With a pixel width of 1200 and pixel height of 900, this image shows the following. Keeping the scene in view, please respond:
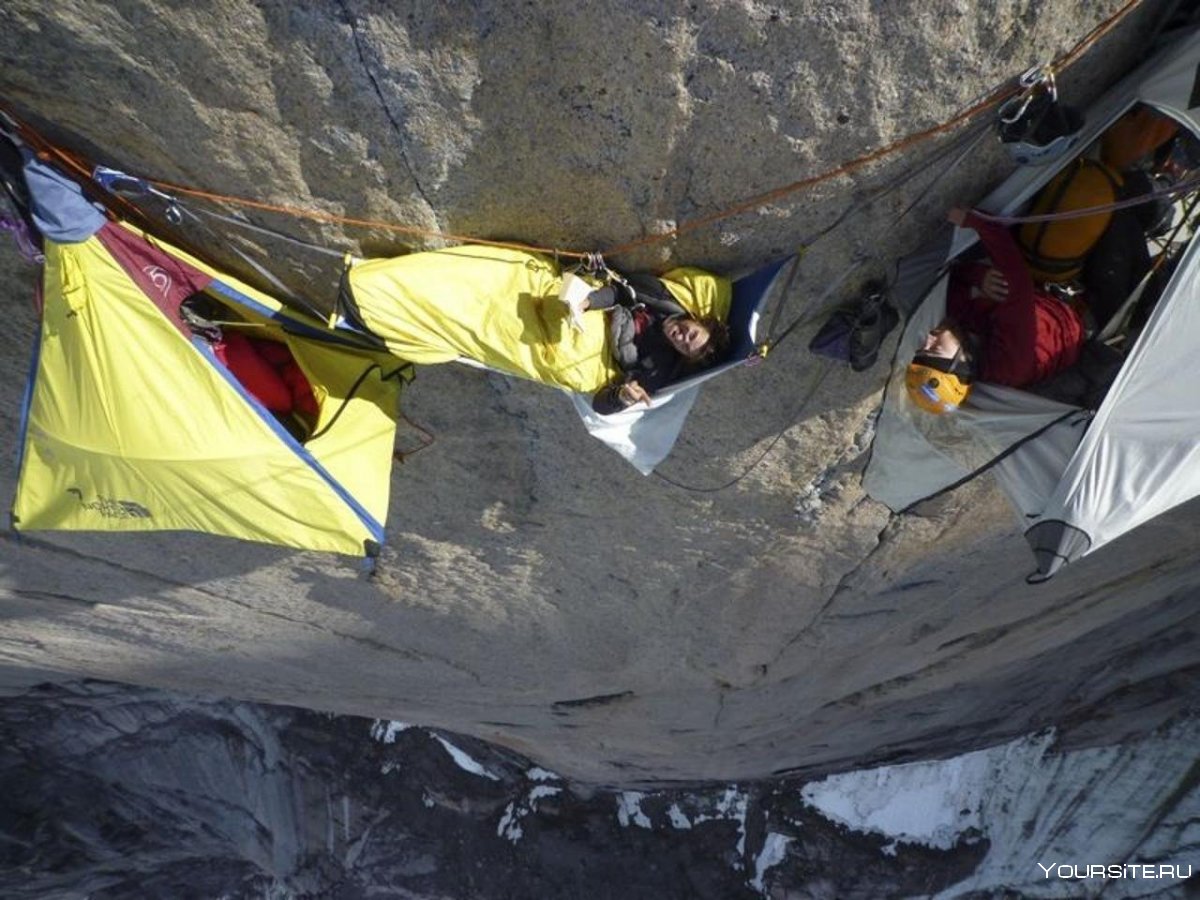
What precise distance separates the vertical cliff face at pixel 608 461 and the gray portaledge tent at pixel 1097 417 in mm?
173

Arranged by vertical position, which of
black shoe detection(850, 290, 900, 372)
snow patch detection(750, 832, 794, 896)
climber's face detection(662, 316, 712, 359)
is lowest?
snow patch detection(750, 832, 794, 896)

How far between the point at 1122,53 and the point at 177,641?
529 centimetres

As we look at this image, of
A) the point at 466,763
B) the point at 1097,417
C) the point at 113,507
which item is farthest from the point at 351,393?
the point at 466,763

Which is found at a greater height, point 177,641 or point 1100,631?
point 1100,631

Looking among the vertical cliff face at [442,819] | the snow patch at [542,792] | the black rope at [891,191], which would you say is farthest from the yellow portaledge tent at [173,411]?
the snow patch at [542,792]

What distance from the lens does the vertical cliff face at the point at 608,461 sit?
202cm

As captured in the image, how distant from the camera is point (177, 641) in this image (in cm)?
489

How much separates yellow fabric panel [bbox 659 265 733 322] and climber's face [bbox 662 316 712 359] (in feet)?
0.23

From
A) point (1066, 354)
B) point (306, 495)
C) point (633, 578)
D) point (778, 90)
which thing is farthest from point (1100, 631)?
point (306, 495)

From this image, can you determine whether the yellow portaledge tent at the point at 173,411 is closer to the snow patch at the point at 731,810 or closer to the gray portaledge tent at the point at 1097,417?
the gray portaledge tent at the point at 1097,417

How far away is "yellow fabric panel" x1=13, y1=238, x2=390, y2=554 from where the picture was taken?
7.11 feet

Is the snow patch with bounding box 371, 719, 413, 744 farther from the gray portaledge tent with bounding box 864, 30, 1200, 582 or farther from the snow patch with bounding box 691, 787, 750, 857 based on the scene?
the gray portaledge tent with bounding box 864, 30, 1200, 582

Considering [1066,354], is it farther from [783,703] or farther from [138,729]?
[138,729]

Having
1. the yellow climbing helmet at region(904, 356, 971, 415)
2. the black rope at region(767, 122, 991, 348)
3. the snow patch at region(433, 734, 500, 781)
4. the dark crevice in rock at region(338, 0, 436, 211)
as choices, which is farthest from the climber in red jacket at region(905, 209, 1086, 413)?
the snow patch at region(433, 734, 500, 781)
